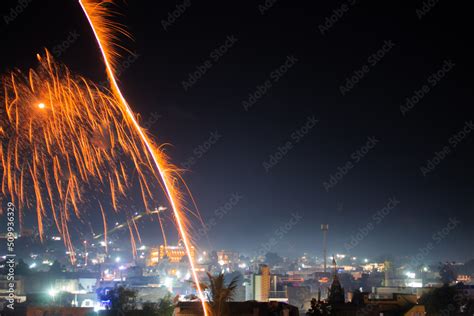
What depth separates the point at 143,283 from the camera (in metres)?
58.3

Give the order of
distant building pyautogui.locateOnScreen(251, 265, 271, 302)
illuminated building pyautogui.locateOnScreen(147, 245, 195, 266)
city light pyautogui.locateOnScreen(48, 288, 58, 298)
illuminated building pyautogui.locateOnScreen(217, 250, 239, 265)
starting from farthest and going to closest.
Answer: illuminated building pyautogui.locateOnScreen(217, 250, 239, 265), illuminated building pyautogui.locateOnScreen(147, 245, 195, 266), distant building pyautogui.locateOnScreen(251, 265, 271, 302), city light pyautogui.locateOnScreen(48, 288, 58, 298)

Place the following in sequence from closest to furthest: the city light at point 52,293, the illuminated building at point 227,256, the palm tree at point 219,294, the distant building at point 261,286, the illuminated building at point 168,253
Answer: the palm tree at point 219,294 < the city light at point 52,293 < the distant building at point 261,286 < the illuminated building at point 168,253 < the illuminated building at point 227,256

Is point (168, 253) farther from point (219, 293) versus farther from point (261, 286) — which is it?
point (219, 293)

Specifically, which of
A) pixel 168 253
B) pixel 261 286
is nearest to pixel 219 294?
pixel 261 286

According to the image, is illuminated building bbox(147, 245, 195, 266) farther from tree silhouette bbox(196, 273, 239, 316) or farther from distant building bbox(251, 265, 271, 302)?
tree silhouette bbox(196, 273, 239, 316)

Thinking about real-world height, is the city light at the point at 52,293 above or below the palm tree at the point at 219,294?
below

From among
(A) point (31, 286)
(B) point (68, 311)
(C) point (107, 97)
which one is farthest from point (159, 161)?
(A) point (31, 286)

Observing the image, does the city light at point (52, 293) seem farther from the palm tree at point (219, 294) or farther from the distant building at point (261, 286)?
the palm tree at point (219, 294)

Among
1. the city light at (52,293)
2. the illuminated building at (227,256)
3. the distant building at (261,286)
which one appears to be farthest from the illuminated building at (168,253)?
the distant building at (261,286)

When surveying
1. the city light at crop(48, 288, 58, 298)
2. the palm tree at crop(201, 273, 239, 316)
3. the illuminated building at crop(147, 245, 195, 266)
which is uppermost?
the illuminated building at crop(147, 245, 195, 266)

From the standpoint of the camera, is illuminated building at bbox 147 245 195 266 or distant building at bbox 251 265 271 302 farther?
illuminated building at bbox 147 245 195 266

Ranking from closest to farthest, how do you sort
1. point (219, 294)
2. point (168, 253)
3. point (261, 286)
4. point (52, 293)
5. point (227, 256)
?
point (219, 294) < point (52, 293) < point (261, 286) < point (168, 253) < point (227, 256)

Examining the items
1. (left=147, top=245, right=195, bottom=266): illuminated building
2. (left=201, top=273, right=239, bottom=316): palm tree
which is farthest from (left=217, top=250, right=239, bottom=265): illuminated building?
(left=201, top=273, right=239, bottom=316): palm tree

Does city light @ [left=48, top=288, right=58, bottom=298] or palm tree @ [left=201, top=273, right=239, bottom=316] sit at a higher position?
palm tree @ [left=201, top=273, right=239, bottom=316]
